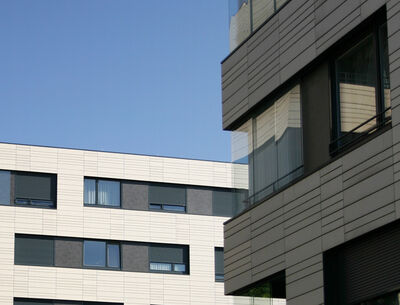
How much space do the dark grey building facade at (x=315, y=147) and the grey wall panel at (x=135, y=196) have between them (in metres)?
26.7

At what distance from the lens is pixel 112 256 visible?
143 feet

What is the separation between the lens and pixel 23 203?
42625mm

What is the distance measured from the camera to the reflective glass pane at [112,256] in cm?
4353

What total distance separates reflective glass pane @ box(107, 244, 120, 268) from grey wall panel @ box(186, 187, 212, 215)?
382 centimetres

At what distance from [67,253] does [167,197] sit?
5278 mm

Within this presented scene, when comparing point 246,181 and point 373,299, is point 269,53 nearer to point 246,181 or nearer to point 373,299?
point 246,181

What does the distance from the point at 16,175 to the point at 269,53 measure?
92.0 ft

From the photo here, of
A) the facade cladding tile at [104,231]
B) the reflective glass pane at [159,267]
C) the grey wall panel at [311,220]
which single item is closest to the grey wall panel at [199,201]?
the facade cladding tile at [104,231]

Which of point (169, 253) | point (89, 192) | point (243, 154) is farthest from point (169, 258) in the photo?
point (243, 154)

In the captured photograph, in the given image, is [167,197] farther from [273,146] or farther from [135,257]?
[273,146]

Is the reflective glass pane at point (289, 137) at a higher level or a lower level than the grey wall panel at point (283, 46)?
lower

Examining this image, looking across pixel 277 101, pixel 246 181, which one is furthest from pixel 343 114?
pixel 246 181

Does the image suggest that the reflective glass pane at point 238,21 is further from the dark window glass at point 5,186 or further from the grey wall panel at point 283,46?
the dark window glass at point 5,186

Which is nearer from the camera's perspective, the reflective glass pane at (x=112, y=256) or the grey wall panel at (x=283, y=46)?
the grey wall panel at (x=283, y=46)
